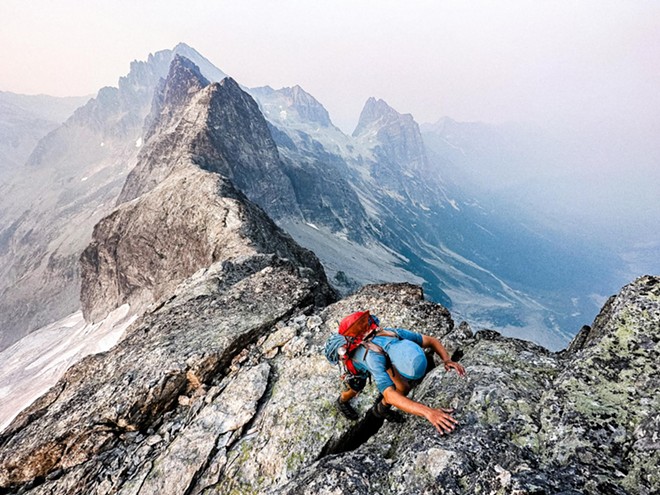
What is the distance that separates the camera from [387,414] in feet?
29.7

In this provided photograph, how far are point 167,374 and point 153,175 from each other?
150721 millimetres

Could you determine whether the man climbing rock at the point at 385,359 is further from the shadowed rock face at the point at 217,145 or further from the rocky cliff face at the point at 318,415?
the shadowed rock face at the point at 217,145

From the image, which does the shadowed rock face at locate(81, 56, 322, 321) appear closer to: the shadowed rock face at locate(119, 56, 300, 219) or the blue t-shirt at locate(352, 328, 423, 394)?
the shadowed rock face at locate(119, 56, 300, 219)

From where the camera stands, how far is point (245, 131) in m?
176

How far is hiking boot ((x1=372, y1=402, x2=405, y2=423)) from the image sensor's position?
29.3 ft

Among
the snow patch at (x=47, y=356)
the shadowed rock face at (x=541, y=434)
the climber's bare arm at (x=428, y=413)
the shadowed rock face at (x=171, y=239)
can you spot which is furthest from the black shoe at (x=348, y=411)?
the snow patch at (x=47, y=356)

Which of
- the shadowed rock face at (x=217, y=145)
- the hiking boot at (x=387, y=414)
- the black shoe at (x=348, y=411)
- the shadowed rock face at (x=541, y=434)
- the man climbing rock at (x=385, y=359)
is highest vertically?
the shadowed rock face at (x=217, y=145)

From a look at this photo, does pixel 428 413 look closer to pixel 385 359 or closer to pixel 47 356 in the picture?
pixel 385 359

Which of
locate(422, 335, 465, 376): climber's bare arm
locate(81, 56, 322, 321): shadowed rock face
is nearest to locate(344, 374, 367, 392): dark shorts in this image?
locate(422, 335, 465, 376): climber's bare arm

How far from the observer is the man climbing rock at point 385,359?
749 centimetres

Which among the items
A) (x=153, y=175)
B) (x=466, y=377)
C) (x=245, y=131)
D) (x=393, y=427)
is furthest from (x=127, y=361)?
(x=245, y=131)

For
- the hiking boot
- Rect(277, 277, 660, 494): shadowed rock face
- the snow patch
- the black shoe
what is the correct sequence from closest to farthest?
Rect(277, 277, 660, 494): shadowed rock face → the hiking boot → the black shoe → the snow patch

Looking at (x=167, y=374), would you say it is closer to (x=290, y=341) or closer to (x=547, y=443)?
(x=290, y=341)

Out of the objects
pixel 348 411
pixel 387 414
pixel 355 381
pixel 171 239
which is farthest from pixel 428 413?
pixel 171 239
